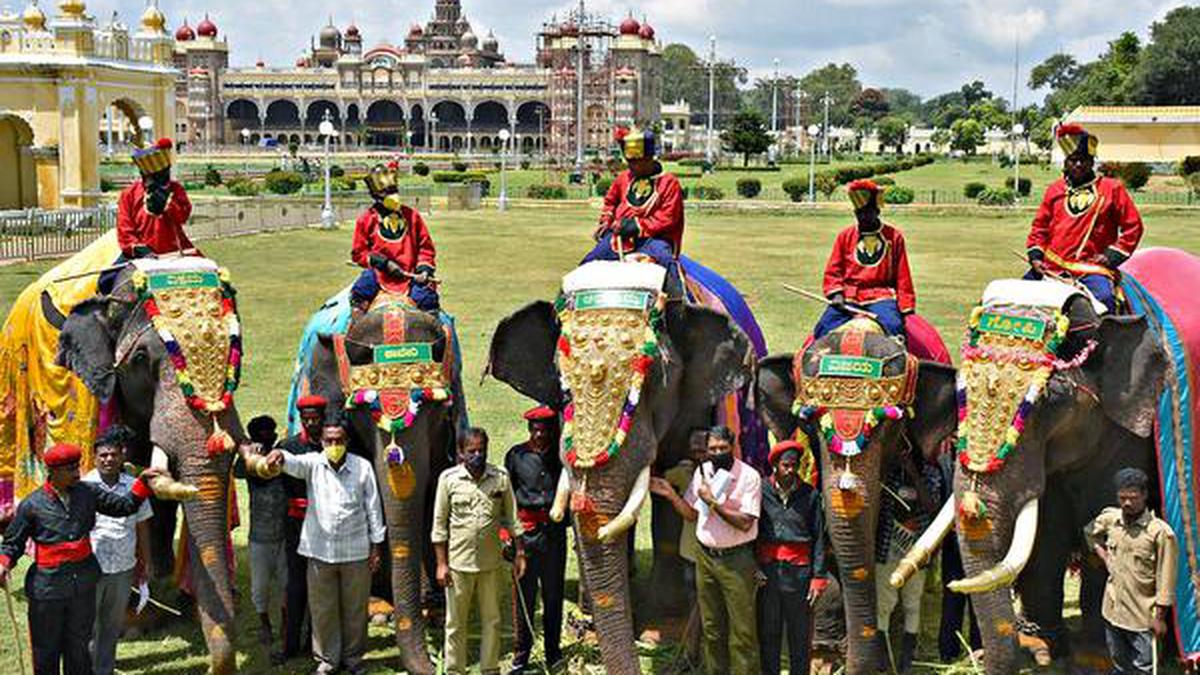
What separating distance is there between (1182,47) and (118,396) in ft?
271

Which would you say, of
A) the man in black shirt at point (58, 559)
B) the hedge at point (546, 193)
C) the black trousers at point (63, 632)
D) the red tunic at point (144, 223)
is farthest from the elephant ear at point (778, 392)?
the hedge at point (546, 193)

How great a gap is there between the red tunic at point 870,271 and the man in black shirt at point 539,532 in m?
1.94

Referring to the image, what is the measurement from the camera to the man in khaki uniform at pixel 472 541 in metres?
6.80

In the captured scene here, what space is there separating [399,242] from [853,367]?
10.8 feet

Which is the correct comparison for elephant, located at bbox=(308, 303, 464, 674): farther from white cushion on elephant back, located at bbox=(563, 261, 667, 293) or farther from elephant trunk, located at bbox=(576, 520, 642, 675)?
elephant trunk, located at bbox=(576, 520, 642, 675)

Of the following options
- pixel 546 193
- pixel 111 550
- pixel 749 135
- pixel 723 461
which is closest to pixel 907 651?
pixel 723 461

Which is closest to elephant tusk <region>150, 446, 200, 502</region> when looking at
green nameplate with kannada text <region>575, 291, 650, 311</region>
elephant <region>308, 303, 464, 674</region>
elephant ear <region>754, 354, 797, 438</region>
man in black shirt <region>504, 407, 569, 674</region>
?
elephant <region>308, 303, 464, 674</region>

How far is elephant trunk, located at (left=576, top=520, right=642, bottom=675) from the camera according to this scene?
6.35 meters

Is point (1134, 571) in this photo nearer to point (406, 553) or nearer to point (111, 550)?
point (406, 553)

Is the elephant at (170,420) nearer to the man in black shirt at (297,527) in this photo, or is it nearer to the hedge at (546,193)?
the man in black shirt at (297,527)

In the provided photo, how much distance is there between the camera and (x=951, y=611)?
736 cm

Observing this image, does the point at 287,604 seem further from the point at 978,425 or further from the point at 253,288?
the point at 253,288

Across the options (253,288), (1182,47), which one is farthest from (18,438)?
(1182,47)

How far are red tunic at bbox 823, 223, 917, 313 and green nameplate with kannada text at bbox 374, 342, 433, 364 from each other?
8.04ft
